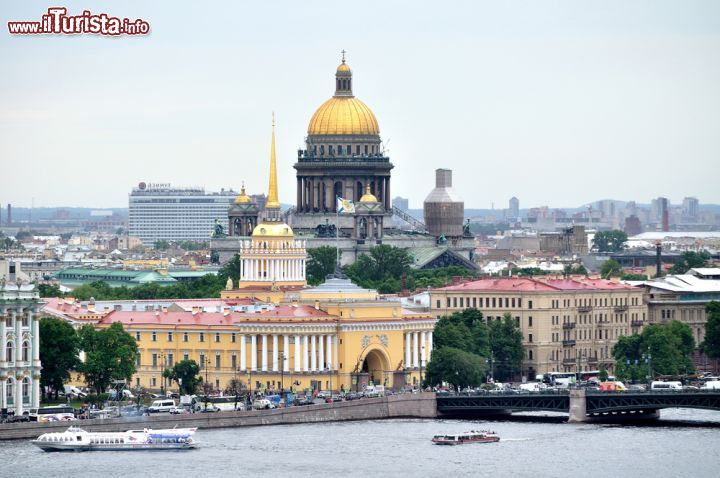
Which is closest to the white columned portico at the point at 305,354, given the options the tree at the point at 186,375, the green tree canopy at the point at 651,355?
the tree at the point at 186,375

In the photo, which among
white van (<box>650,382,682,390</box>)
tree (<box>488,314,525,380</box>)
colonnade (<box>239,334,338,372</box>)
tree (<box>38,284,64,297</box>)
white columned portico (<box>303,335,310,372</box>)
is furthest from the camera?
tree (<box>38,284,64,297</box>)

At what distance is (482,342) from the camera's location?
11281 centimetres

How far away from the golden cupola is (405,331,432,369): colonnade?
158 feet

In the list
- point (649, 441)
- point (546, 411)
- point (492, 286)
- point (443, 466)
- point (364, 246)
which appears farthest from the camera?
point (364, 246)

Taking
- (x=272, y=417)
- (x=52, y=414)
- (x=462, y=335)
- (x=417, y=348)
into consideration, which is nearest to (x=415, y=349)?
(x=417, y=348)

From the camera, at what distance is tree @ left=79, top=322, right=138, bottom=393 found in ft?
332

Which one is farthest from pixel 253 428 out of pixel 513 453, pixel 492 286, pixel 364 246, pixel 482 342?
pixel 364 246

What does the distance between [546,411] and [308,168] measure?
57133 mm

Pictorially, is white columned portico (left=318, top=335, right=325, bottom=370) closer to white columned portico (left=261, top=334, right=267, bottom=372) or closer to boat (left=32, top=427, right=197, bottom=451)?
white columned portico (left=261, top=334, right=267, bottom=372)

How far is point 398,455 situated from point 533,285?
35008 millimetres

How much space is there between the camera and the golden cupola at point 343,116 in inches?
6186

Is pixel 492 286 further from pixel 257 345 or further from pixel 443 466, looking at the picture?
pixel 443 466

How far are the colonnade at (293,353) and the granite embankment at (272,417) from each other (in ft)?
19.6

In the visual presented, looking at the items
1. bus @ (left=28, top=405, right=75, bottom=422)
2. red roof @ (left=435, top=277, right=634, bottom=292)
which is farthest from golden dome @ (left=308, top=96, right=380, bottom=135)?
bus @ (left=28, top=405, right=75, bottom=422)
